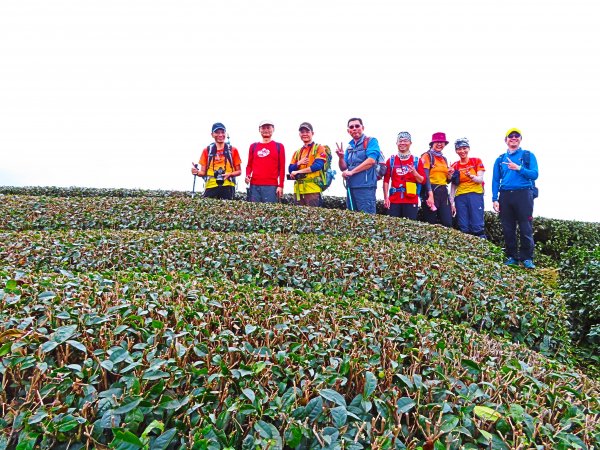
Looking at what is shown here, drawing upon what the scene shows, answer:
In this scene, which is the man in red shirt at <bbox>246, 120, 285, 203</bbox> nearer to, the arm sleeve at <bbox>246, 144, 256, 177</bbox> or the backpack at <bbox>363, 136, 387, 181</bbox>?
the arm sleeve at <bbox>246, 144, 256, 177</bbox>

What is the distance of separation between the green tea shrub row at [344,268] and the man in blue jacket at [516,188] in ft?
10.2

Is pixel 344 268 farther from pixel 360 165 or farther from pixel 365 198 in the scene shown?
pixel 365 198

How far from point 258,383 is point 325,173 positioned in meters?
6.82

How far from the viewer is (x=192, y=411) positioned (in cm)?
160

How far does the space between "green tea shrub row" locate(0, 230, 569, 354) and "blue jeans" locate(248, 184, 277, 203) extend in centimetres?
333

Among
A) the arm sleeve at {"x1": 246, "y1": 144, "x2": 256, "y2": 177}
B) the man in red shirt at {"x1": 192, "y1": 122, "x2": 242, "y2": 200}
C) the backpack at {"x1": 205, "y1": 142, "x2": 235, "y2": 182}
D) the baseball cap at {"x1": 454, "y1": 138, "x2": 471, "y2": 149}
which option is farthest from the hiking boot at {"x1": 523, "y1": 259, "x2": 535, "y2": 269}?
the backpack at {"x1": 205, "y1": 142, "x2": 235, "y2": 182}

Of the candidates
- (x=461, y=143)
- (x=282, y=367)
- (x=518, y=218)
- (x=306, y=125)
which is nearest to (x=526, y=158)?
(x=518, y=218)

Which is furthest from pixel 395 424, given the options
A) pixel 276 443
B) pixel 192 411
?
pixel 192 411

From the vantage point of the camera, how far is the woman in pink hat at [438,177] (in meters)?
9.08

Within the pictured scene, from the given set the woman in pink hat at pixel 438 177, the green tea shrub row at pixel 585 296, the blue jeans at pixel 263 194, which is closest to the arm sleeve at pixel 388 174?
the woman in pink hat at pixel 438 177

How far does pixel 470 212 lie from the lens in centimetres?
927

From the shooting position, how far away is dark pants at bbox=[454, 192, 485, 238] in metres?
9.23

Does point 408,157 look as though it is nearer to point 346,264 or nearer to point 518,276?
point 518,276

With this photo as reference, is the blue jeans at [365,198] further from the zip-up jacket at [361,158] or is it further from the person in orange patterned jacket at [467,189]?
the person in orange patterned jacket at [467,189]
